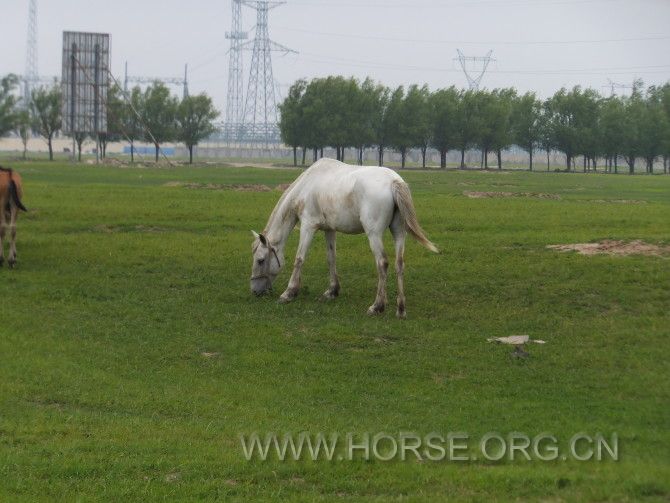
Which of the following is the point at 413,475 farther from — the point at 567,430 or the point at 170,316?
the point at 170,316

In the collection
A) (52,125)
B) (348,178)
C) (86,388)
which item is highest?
(52,125)

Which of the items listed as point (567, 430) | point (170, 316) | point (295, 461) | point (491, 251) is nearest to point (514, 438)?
point (567, 430)

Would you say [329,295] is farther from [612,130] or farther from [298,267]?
[612,130]

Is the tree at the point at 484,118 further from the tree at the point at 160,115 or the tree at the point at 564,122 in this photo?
the tree at the point at 160,115

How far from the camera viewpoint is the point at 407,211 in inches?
595

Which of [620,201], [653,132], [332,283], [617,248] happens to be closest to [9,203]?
[332,283]

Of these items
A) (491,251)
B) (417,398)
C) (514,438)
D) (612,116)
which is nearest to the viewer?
(514,438)

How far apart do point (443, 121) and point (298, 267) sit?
83.1 m

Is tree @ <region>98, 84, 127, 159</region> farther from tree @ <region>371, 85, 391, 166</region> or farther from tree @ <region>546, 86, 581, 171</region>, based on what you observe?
tree @ <region>546, 86, 581, 171</region>

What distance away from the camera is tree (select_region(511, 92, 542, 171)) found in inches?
4104

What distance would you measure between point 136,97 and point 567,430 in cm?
10218

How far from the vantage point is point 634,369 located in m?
11.7

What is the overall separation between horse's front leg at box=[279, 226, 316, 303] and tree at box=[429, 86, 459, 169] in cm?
8107

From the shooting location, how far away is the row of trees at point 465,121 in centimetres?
8912
